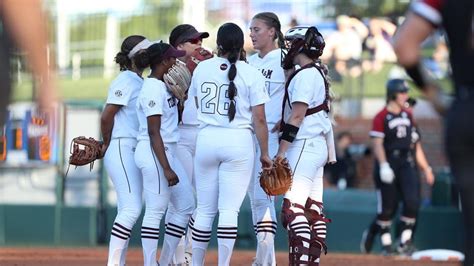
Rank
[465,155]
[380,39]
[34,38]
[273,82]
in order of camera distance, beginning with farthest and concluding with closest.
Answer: [380,39] < [273,82] < [34,38] < [465,155]

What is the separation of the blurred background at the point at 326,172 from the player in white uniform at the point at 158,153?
23.2 feet

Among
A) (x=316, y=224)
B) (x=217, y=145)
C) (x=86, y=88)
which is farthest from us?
(x=86, y=88)

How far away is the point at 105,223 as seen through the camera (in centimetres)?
1752

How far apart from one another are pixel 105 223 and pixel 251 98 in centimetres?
920

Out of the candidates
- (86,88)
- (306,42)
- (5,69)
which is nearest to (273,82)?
(306,42)

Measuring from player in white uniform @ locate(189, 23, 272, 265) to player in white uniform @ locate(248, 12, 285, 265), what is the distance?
32.8 inches

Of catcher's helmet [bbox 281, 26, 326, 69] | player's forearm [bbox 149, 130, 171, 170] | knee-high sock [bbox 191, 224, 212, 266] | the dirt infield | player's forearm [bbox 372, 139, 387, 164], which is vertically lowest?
the dirt infield

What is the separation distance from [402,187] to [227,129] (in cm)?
627

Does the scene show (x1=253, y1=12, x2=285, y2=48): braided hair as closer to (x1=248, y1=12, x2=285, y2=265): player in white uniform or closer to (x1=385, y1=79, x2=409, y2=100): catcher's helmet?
(x1=248, y1=12, x2=285, y2=265): player in white uniform

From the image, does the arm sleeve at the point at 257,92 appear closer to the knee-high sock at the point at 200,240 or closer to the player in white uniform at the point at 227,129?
the player in white uniform at the point at 227,129

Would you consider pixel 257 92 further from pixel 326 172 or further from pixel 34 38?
pixel 326 172

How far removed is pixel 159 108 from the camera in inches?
344

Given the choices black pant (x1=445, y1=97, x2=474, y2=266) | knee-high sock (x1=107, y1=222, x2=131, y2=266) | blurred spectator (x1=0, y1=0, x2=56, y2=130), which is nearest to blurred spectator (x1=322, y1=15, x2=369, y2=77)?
knee-high sock (x1=107, y1=222, x2=131, y2=266)

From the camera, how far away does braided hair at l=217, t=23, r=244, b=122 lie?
28.5 ft
